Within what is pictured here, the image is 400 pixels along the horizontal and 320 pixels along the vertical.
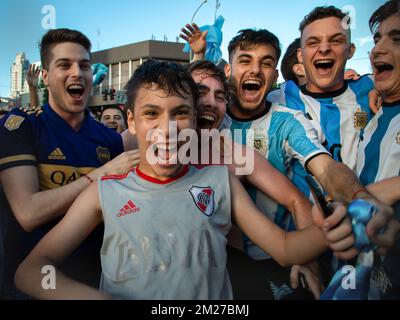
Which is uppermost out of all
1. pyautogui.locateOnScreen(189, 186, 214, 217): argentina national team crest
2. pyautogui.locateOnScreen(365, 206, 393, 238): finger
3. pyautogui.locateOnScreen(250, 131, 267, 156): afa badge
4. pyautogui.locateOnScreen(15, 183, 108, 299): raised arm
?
pyautogui.locateOnScreen(250, 131, 267, 156): afa badge

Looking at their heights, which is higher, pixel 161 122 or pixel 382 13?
pixel 382 13

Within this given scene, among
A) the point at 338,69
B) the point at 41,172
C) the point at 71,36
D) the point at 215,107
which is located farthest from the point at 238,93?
the point at 41,172

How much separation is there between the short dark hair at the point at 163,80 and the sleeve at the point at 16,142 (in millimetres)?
485

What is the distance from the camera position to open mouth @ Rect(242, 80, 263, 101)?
1.61m

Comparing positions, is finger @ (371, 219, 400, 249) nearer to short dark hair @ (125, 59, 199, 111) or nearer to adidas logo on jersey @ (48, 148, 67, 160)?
short dark hair @ (125, 59, 199, 111)

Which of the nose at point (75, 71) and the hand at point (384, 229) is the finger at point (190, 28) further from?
the hand at point (384, 229)

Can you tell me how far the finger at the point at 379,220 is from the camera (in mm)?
1008

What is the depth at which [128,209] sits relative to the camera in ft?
4.00

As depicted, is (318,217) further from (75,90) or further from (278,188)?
(75,90)

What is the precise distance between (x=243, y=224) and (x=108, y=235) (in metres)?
0.51

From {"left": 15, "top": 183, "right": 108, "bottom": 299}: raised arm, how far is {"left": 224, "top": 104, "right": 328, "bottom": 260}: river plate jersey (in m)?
0.68

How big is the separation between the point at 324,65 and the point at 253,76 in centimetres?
34

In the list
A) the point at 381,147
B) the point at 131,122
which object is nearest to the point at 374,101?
the point at 381,147

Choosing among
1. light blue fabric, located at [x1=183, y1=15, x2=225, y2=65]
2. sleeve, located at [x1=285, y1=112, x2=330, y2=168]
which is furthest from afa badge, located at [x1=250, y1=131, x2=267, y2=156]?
light blue fabric, located at [x1=183, y1=15, x2=225, y2=65]
